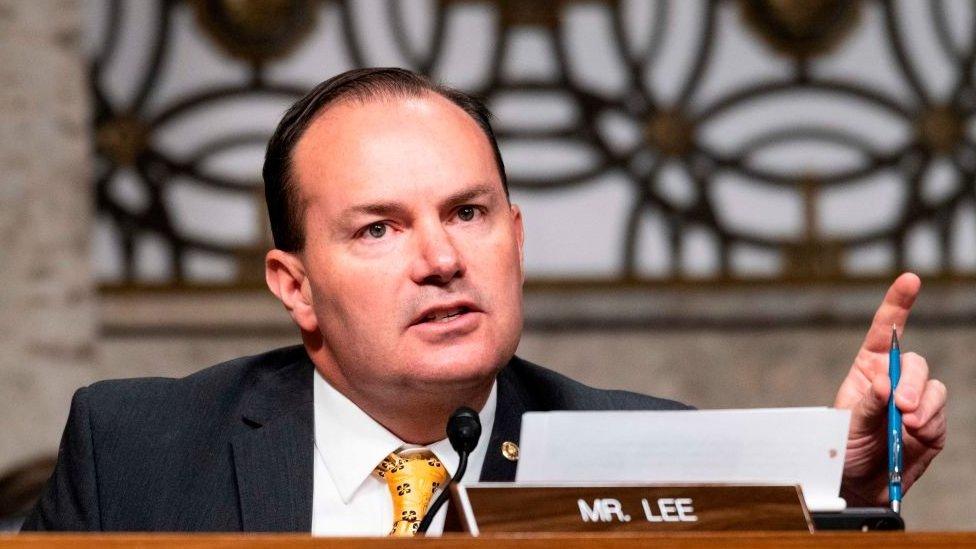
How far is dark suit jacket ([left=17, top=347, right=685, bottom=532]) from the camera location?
2.60 m

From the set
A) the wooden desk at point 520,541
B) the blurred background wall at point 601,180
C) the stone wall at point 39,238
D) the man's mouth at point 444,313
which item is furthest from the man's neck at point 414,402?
the stone wall at point 39,238

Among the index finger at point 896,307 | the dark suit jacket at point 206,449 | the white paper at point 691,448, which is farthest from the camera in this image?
the dark suit jacket at point 206,449

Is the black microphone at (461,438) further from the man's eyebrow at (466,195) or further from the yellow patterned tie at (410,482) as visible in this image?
the man's eyebrow at (466,195)

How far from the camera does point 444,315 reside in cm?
244

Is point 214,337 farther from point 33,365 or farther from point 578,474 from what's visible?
point 578,474

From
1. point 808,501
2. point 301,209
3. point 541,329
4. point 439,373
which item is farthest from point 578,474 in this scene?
point 541,329

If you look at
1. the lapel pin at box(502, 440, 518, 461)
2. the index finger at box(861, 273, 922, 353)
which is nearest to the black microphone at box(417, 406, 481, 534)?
the lapel pin at box(502, 440, 518, 461)

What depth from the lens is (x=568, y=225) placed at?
4.38 meters

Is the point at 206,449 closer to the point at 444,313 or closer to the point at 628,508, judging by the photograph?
the point at 444,313

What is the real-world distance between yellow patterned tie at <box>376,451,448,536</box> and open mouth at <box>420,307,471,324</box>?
0.27 m

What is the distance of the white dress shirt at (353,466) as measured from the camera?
259cm

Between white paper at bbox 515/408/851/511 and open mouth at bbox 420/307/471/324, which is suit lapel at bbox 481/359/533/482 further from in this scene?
white paper at bbox 515/408/851/511

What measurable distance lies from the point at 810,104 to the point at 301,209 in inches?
84.7

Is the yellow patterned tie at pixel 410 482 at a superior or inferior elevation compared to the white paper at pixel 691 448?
inferior
